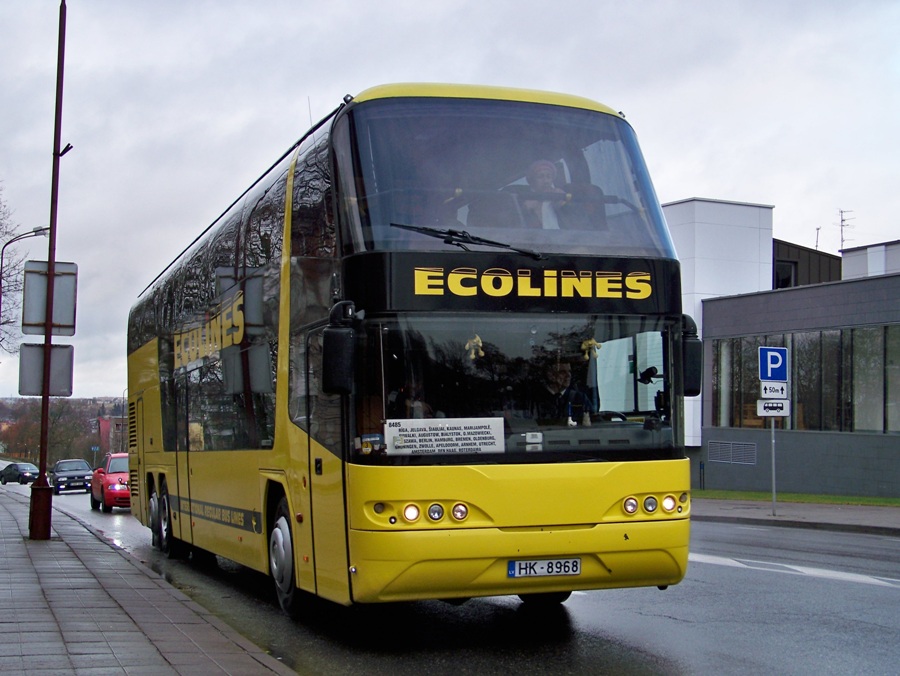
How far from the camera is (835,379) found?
35.6 meters

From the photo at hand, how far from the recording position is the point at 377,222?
26.3 feet

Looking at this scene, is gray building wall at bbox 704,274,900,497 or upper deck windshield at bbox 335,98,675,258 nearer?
upper deck windshield at bbox 335,98,675,258

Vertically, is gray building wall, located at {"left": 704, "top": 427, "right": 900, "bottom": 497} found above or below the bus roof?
below

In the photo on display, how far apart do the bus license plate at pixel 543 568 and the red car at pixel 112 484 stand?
2516cm

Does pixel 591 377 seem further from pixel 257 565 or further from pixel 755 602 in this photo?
pixel 257 565

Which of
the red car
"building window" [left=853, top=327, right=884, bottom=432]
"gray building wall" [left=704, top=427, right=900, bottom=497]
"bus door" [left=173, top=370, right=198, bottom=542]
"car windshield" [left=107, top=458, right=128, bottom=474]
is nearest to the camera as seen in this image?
"bus door" [left=173, top=370, right=198, bottom=542]

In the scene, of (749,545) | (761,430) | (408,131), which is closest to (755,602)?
(408,131)

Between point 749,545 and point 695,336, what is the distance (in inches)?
336

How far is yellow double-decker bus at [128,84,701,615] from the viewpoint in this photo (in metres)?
7.74

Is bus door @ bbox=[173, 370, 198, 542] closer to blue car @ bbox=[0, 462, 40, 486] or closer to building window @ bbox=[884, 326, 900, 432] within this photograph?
building window @ bbox=[884, 326, 900, 432]

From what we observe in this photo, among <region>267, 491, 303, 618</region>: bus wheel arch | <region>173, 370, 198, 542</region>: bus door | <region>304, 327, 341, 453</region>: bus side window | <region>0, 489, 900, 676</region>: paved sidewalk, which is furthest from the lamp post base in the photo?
<region>304, 327, 341, 453</region>: bus side window

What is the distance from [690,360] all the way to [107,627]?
4807 mm

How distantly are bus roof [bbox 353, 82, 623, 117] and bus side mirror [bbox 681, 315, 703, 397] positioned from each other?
190cm

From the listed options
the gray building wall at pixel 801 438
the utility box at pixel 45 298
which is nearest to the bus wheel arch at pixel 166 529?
the utility box at pixel 45 298
